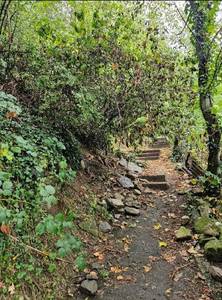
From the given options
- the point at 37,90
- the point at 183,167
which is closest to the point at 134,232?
the point at 37,90

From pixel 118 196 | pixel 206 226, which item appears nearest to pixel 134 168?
pixel 118 196

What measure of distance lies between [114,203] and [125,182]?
55.7 inches

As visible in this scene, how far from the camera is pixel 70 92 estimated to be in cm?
632

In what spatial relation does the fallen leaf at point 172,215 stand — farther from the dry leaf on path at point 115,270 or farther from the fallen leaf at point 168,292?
the fallen leaf at point 168,292

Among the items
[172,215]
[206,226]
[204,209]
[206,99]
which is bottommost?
[172,215]

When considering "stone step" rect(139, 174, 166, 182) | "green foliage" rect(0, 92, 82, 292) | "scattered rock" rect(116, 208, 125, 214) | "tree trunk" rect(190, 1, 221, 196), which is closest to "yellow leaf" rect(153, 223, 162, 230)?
"scattered rock" rect(116, 208, 125, 214)

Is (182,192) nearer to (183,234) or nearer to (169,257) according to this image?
(183,234)

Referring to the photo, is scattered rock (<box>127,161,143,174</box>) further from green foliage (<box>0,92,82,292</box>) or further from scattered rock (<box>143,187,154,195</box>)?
green foliage (<box>0,92,82,292</box>)

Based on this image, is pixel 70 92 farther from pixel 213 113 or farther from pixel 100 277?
pixel 100 277

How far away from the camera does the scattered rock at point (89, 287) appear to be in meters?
4.48

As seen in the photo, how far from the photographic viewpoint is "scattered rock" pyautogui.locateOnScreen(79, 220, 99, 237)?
5.93 meters

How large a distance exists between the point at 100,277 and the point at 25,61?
4101mm

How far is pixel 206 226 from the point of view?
5.89 meters

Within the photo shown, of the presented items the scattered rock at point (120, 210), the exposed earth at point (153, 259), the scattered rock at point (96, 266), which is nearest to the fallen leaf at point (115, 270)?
the exposed earth at point (153, 259)
